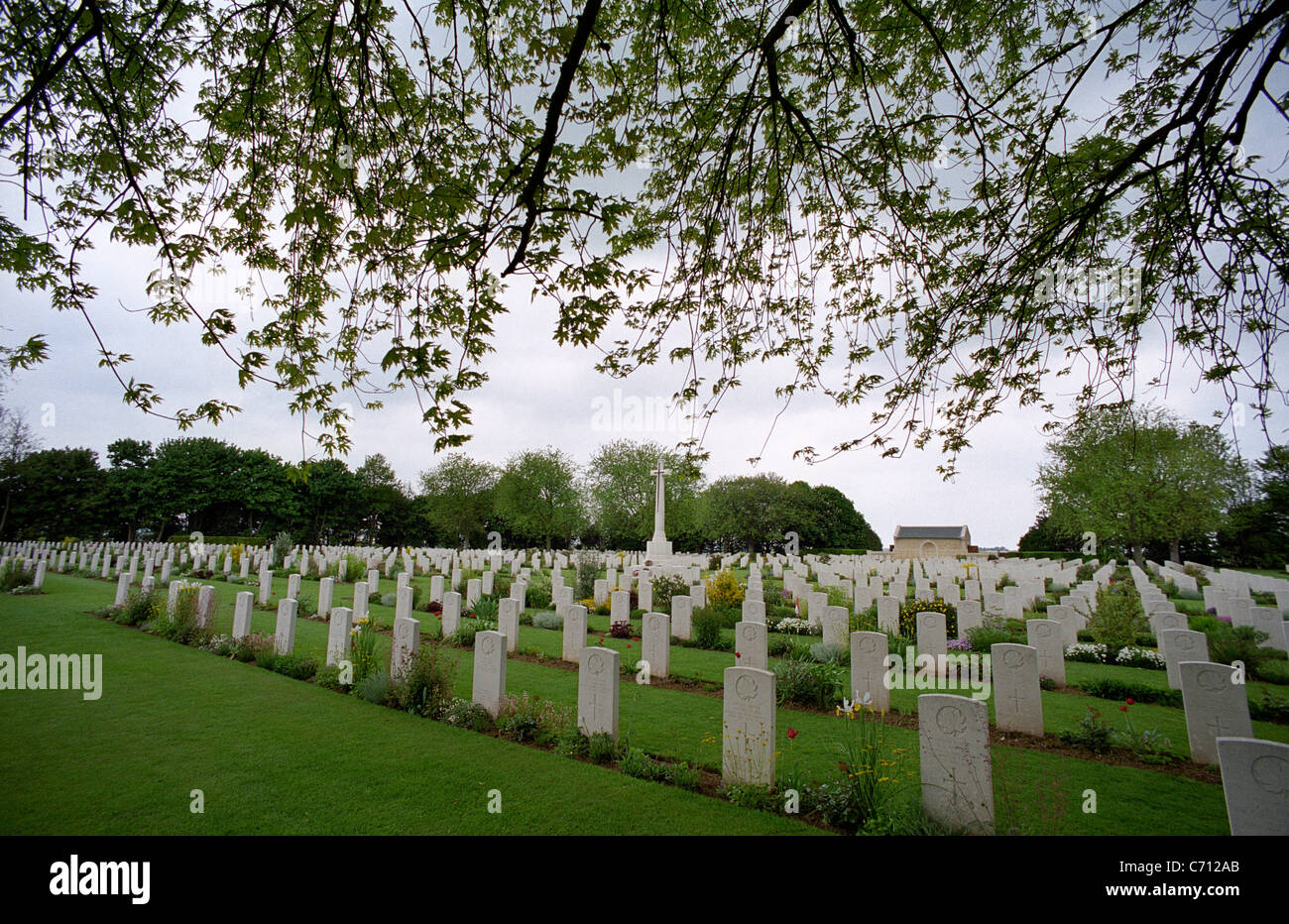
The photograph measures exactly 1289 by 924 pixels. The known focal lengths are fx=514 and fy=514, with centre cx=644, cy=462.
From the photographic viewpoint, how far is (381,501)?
58000 mm

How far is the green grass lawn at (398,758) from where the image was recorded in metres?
3.94

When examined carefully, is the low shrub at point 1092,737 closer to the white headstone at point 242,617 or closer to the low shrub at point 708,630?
the low shrub at point 708,630

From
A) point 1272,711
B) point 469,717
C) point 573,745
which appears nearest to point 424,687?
point 469,717

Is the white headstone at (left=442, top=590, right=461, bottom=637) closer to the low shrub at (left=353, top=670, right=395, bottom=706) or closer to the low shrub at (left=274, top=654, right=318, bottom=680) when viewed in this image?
the low shrub at (left=274, top=654, right=318, bottom=680)

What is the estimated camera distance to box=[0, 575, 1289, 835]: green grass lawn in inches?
155

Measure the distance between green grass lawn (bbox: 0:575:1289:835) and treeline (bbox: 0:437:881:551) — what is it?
29765 millimetres

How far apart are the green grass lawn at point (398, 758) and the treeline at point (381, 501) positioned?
97.7ft

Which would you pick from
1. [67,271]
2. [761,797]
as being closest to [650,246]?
[67,271]

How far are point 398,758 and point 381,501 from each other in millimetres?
59562

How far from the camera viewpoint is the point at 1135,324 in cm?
491

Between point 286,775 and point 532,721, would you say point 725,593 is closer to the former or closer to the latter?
point 532,721

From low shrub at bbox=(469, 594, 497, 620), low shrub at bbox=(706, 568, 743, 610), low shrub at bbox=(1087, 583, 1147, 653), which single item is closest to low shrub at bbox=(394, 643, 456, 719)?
low shrub at bbox=(469, 594, 497, 620)
